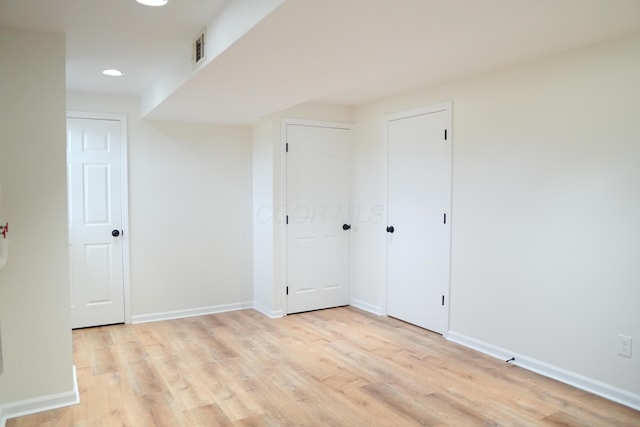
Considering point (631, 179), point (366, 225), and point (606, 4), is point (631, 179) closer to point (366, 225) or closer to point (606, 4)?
point (606, 4)

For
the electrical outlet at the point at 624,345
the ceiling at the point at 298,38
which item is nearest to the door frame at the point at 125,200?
the ceiling at the point at 298,38

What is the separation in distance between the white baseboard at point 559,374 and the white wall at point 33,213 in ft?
9.92

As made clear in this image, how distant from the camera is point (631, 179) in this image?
2.73 m

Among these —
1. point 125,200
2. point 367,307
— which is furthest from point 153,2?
point 367,307

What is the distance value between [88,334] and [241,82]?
2827 millimetres

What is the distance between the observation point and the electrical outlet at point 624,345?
277cm

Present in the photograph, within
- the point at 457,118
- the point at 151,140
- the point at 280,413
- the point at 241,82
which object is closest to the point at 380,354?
the point at 280,413

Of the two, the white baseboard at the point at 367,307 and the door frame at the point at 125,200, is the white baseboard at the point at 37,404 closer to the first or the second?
the door frame at the point at 125,200

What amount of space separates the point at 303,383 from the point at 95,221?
2671 millimetres

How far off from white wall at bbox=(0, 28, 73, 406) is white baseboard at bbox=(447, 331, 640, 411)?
3.02m

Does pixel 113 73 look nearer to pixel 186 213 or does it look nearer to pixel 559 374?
pixel 186 213

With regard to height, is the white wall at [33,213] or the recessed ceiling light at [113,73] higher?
the recessed ceiling light at [113,73]

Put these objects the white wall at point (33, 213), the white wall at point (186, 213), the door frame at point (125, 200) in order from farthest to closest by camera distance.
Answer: the white wall at point (186, 213) < the door frame at point (125, 200) < the white wall at point (33, 213)

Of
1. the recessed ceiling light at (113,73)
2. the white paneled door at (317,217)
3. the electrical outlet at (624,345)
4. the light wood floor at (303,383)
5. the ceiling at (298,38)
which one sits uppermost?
the recessed ceiling light at (113,73)
